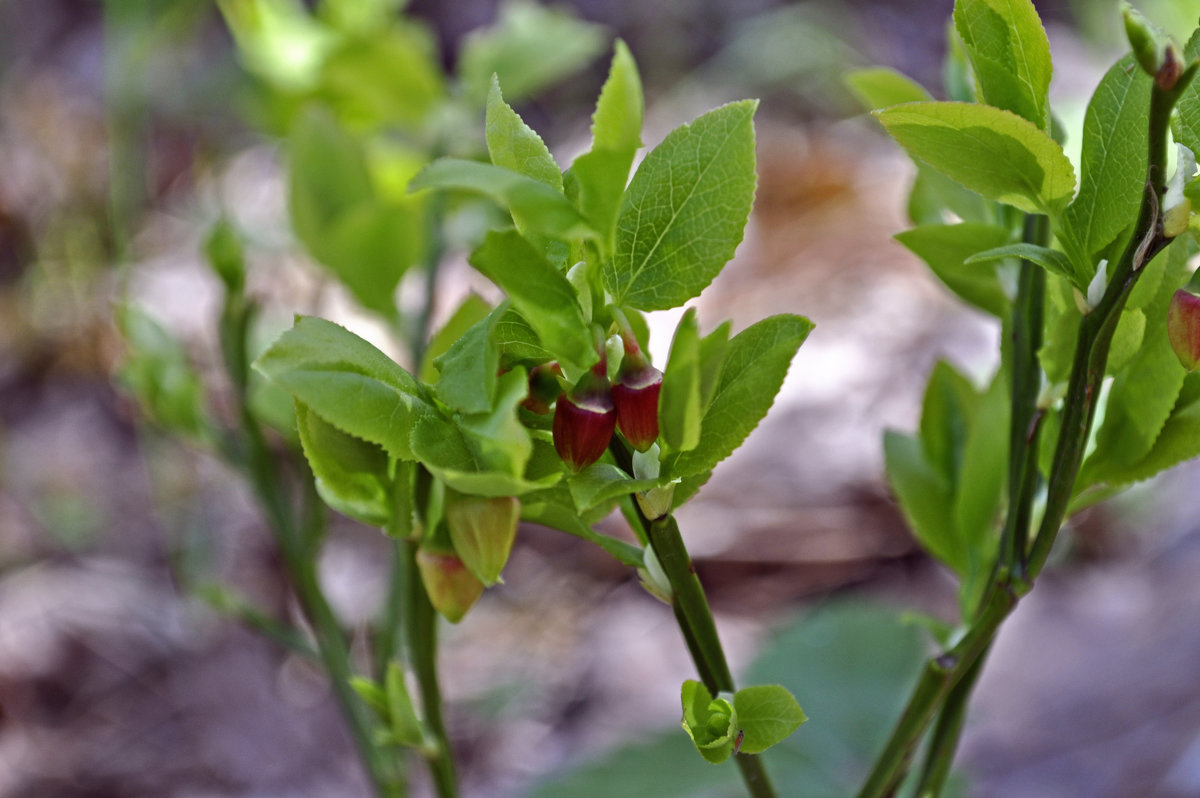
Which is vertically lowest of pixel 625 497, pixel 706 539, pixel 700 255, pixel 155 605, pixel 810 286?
pixel 155 605

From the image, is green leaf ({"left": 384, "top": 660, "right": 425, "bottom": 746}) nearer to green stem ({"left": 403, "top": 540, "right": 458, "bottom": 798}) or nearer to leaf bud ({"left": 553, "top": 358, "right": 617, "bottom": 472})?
green stem ({"left": 403, "top": 540, "right": 458, "bottom": 798})

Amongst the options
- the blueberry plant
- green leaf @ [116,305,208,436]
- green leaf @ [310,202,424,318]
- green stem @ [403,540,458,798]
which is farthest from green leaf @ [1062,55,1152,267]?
green leaf @ [116,305,208,436]

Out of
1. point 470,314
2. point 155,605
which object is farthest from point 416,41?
point 155,605

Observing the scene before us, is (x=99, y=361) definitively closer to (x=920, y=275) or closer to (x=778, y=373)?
(x=920, y=275)

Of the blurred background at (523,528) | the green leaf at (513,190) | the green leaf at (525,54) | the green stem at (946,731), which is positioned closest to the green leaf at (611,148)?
the green leaf at (513,190)

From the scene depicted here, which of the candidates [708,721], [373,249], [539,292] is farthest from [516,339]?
[373,249]

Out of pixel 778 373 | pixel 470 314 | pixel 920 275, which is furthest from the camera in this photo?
pixel 920 275
